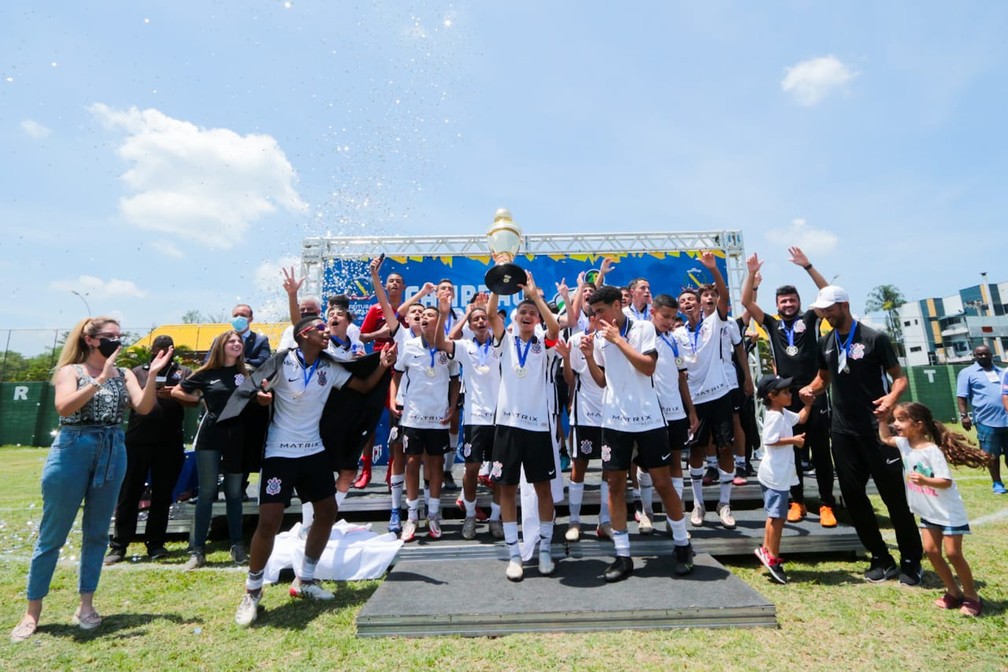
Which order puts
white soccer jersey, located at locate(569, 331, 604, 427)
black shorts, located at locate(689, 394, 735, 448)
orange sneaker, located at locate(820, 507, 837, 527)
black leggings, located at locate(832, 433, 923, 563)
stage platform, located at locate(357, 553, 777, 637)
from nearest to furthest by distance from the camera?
stage platform, located at locate(357, 553, 777, 637)
black leggings, located at locate(832, 433, 923, 563)
orange sneaker, located at locate(820, 507, 837, 527)
white soccer jersey, located at locate(569, 331, 604, 427)
black shorts, located at locate(689, 394, 735, 448)

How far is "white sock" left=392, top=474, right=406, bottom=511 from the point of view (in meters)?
5.55

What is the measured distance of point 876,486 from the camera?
15.3ft

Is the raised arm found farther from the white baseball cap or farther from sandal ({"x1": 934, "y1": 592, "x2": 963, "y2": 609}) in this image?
sandal ({"x1": 934, "y1": 592, "x2": 963, "y2": 609})

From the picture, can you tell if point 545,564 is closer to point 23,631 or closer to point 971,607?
point 971,607

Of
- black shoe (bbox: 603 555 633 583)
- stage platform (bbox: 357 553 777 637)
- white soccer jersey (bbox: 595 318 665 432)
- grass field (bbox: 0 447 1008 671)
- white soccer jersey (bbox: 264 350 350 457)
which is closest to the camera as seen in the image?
grass field (bbox: 0 447 1008 671)

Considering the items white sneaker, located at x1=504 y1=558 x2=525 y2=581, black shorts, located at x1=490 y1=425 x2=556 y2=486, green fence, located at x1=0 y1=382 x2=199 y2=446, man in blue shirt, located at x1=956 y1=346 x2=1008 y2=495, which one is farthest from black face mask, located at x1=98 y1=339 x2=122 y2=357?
green fence, located at x1=0 y1=382 x2=199 y2=446

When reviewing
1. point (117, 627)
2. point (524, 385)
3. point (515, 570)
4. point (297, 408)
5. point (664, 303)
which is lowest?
point (117, 627)

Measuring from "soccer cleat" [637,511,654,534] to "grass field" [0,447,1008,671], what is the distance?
2.96ft

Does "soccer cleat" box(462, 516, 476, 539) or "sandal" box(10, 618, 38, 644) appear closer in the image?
"sandal" box(10, 618, 38, 644)

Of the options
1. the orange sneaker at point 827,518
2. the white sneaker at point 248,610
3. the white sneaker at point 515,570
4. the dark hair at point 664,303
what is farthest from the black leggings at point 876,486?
the white sneaker at point 248,610

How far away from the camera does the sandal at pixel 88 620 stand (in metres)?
3.88

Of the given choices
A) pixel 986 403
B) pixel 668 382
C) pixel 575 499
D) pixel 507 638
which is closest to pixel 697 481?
pixel 668 382

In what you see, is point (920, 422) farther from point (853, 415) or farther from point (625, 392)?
point (625, 392)

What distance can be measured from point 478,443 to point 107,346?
11.0 ft
